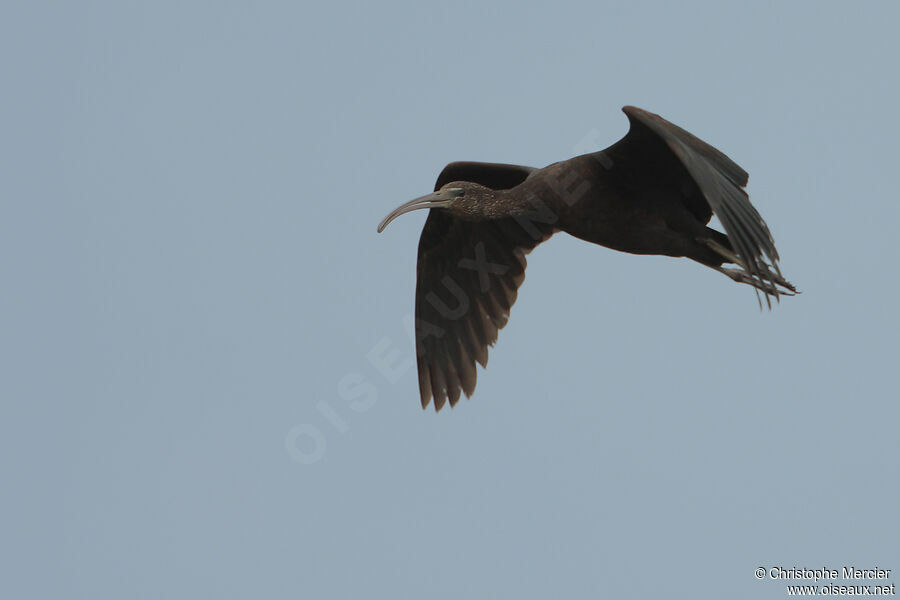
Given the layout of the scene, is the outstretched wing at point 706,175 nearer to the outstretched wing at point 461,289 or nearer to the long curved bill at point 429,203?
the long curved bill at point 429,203

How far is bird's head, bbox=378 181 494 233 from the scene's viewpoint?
31.7 ft

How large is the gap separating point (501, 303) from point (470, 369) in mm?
637

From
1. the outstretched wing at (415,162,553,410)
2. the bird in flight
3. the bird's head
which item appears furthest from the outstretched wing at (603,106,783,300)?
the outstretched wing at (415,162,553,410)

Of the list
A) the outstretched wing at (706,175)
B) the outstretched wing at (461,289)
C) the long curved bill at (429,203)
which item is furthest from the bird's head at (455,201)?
the outstretched wing at (706,175)

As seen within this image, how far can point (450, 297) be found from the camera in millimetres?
11031

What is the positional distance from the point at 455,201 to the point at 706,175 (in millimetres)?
2590

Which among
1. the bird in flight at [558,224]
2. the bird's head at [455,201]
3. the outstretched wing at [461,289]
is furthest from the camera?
the outstretched wing at [461,289]

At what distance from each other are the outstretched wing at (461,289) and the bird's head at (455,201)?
0.91 meters

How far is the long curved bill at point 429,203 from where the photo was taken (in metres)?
9.71

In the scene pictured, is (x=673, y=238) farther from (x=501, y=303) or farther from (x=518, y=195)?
(x=501, y=303)

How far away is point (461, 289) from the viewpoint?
10977 millimetres

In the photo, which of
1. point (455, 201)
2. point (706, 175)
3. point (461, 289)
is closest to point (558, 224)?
point (455, 201)

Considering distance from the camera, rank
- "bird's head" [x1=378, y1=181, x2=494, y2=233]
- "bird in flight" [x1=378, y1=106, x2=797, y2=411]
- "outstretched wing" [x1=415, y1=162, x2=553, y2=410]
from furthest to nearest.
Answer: "outstretched wing" [x1=415, y1=162, x2=553, y2=410], "bird's head" [x1=378, y1=181, x2=494, y2=233], "bird in flight" [x1=378, y1=106, x2=797, y2=411]

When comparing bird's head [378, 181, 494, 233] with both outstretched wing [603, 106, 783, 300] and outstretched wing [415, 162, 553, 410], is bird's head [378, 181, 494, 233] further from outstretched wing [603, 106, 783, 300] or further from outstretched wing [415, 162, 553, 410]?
outstretched wing [603, 106, 783, 300]
